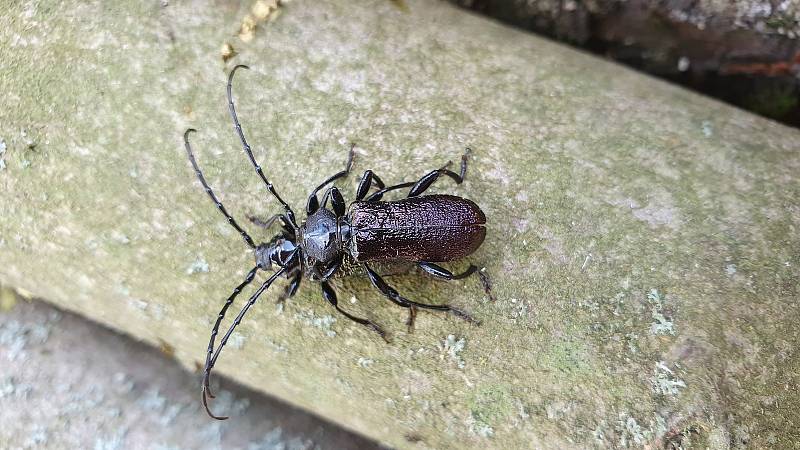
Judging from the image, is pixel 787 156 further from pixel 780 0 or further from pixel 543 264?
pixel 543 264

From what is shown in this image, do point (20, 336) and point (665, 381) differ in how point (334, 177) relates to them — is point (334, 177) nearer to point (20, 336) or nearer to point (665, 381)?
point (665, 381)

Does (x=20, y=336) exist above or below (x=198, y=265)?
below

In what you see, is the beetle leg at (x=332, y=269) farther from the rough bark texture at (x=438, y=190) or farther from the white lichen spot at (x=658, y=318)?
the white lichen spot at (x=658, y=318)

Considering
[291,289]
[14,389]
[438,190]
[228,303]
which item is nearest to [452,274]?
→ [438,190]

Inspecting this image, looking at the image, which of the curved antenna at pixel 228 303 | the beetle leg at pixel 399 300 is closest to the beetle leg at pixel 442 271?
the beetle leg at pixel 399 300

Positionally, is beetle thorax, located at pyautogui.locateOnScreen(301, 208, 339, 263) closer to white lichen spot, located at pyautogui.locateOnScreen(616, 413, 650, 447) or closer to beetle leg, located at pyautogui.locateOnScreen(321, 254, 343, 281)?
beetle leg, located at pyautogui.locateOnScreen(321, 254, 343, 281)

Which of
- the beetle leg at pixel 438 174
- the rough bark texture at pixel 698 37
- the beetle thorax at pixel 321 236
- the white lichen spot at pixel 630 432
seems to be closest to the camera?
the white lichen spot at pixel 630 432

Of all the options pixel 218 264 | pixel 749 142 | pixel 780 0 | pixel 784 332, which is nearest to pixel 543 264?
pixel 784 332
